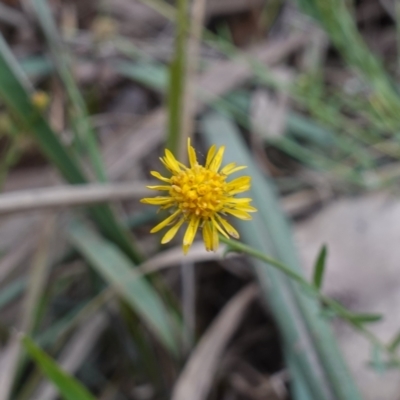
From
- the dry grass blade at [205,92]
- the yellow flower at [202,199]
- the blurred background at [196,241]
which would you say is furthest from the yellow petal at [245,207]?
the dry grass blade at [205,92]

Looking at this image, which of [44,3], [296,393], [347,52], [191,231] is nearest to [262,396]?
[296,393]

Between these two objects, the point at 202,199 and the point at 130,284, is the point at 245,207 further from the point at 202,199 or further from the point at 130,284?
the point at 130,284

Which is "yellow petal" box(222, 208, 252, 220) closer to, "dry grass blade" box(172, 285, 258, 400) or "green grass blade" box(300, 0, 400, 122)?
"dry grass blade" box(172, 285, 258, 400)

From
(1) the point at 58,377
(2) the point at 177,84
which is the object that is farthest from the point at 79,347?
(2) the point at 177,84

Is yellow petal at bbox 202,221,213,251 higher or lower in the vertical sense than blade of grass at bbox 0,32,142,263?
lower

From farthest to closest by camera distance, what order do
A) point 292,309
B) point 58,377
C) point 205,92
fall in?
point 205,92, point 292,309, point 58,377

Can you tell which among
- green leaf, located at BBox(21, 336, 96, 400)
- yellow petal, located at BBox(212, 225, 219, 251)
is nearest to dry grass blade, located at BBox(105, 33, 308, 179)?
green leaf, located at BBox(21, 336, 96, 400)
